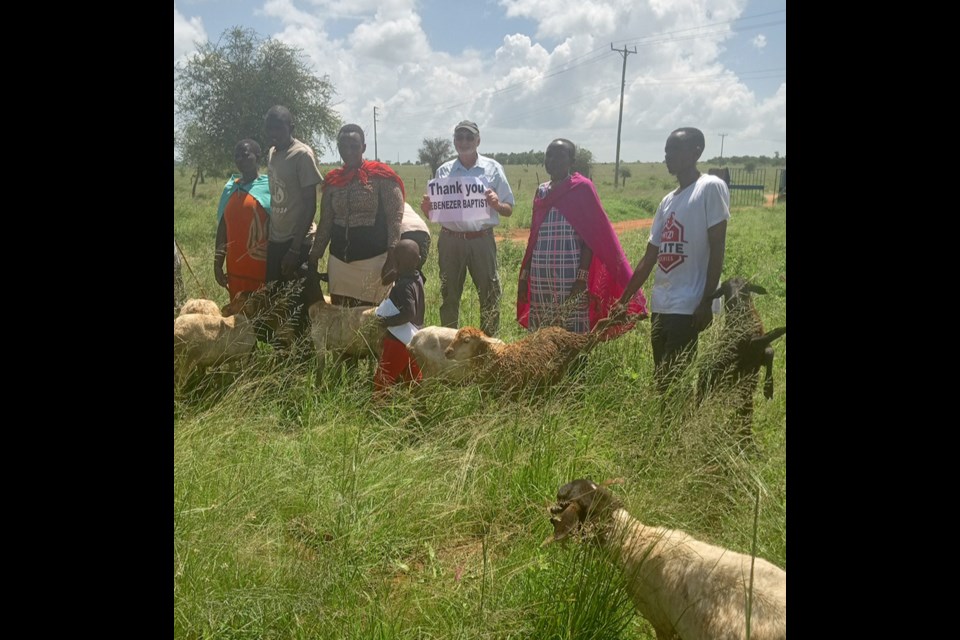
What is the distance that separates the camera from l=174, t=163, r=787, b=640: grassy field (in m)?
1.96

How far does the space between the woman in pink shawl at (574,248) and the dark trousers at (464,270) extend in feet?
1.96

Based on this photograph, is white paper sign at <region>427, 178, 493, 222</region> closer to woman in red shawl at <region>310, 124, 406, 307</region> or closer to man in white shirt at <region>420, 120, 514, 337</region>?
man in white shirt at <region>420, 120, 514, 337</region>

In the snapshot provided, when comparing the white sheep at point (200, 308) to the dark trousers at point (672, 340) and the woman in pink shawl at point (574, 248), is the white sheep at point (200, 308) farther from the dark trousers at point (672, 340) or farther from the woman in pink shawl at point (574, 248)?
the dark trousers at point (672, 340)

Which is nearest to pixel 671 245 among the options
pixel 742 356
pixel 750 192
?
pixel 742 356

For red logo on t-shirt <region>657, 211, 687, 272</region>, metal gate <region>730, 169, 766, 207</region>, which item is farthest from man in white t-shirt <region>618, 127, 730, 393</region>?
metal gate <region>730, 169, 766, 207</region>

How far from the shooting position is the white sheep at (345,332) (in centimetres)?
412

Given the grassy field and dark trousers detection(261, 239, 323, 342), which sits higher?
dark trousers detection(261, 239, 323, 342)

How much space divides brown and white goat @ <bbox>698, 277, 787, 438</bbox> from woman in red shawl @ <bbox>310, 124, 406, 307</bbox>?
2.20 m

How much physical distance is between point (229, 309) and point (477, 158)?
2.05 m

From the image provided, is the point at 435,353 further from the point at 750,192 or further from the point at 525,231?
the point at 750,192

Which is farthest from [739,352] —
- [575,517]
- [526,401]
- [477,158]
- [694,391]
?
[477,158]

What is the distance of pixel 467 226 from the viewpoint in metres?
4.98
